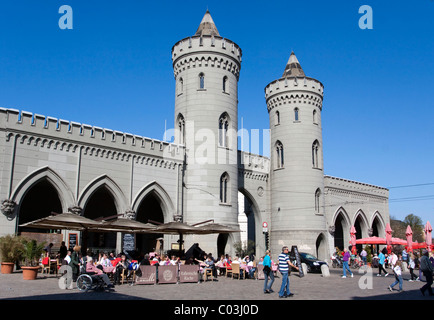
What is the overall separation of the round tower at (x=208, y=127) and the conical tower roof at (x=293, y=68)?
27.1ft

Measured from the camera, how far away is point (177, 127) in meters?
32.6

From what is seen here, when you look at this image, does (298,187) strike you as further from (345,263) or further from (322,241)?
(345,263)

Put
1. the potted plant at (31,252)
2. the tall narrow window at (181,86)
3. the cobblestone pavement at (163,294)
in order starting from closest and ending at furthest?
the cobblestone pavement at (163,294) → the potted plant at (31,252) → the tall narrow window at (181,86)

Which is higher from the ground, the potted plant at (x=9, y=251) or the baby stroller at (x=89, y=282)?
the potted plant at (x=9, y=251)

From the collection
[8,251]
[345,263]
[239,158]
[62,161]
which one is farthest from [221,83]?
[8,251]

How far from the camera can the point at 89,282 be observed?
1449 centimetres

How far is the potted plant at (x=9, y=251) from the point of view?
19203 mm

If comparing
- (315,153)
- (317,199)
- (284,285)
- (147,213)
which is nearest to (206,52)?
(147,213)

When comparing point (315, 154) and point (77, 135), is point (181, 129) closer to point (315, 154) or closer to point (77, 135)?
point (77, 135)

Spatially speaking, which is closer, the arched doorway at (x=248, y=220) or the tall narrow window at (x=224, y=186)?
the tall narrow window at (x=224, y=186)

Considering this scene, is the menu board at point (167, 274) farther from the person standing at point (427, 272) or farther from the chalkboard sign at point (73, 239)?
the person standing at point (427, 272)

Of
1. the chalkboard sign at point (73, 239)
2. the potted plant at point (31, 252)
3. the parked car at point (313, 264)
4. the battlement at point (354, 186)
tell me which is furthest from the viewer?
the battlement at point (354, 186)

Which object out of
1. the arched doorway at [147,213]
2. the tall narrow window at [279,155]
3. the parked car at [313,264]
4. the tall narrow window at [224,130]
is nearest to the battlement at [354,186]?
the tall narrow window at [279,155]
